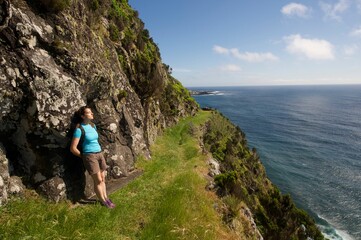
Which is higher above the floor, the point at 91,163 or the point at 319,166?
the point at 91,163

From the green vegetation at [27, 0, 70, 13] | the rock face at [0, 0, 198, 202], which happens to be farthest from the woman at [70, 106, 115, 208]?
the green vegetation at [27, 0, 70, 13]

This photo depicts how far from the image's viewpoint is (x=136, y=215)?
7.74 metres

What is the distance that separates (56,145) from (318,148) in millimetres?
60242

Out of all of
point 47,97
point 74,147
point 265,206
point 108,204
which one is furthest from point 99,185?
point 265,206

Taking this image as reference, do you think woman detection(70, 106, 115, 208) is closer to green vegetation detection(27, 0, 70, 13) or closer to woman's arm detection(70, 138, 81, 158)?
woman's arm detection(70, 138, 81, 158)

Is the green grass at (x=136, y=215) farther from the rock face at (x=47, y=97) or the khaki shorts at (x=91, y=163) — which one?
the khaki shorts at (x=91, y=163)

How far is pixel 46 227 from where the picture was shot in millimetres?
5457

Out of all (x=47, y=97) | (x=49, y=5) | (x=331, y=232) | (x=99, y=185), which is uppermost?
(x=49, y=5)

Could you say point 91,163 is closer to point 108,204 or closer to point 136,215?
point 108,204

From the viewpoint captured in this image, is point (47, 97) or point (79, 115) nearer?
point (47, 97)

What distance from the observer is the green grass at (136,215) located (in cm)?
562

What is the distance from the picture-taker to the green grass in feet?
18.4

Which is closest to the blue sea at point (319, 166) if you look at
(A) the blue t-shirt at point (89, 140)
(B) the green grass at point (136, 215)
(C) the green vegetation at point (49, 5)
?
(B) the green grass at point (136, 215)

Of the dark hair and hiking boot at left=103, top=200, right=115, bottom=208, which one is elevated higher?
the dark hair
